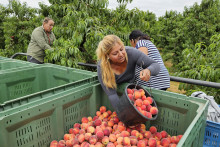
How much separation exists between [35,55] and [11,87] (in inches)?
59.3

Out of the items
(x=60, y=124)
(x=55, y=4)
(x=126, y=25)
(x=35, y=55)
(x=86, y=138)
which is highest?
(x=55, y=4)

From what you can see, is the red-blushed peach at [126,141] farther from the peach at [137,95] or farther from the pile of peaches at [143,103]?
the peach at [137,95]

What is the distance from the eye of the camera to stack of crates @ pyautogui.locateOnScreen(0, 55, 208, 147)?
3.90 ft

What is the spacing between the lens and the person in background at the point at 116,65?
1.66 m

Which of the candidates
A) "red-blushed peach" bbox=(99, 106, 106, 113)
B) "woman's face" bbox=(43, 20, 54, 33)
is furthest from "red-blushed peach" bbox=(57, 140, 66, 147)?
"woman's face" bbox=(43, 20, 54, 33)

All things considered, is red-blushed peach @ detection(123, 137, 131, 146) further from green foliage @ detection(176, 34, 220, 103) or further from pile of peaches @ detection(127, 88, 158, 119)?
green foliage @ detection(176, 34, 220, 103)

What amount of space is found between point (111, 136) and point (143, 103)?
40 centimetres

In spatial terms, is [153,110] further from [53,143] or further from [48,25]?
[48,25]

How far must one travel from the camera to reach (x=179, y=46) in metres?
12.5

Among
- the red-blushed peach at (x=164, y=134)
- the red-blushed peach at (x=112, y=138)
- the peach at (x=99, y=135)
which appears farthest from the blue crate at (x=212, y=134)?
the peach at (x=99, y=135)

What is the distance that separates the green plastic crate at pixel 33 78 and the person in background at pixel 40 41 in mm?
1103

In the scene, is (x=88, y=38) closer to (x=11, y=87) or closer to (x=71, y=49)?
(x=71, y=49)

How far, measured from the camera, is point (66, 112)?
1601 millimetres

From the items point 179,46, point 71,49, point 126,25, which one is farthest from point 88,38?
point 179,46
